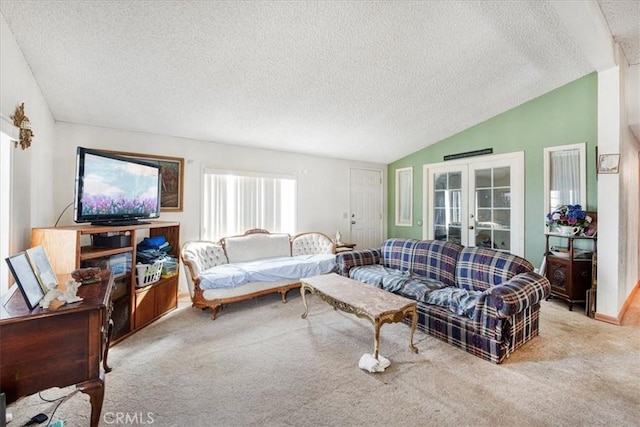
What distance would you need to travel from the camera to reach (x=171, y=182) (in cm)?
394

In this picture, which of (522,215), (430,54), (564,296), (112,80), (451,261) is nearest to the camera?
(112,80)

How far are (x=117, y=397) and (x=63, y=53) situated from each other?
2606 mm

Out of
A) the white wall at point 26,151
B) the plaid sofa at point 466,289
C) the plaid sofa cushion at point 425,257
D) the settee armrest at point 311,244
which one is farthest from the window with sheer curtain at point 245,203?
the plaid sofa cushion at point 425,257

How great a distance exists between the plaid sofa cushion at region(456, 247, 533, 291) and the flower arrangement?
119 centimetres

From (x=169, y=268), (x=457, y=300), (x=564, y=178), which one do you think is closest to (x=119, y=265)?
(x=169, y=268)

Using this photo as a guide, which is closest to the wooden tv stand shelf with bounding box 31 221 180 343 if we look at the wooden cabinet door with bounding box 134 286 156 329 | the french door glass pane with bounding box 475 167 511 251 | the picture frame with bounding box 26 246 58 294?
the wooden cabinet door with bounding box 134 286 156 329

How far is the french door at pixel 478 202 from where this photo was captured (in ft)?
14.4

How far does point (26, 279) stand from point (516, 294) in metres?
3.14

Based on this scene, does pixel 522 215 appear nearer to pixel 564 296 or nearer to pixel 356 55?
pixel 564 296

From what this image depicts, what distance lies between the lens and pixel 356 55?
111 inches

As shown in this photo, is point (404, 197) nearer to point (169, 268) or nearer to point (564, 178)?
point (564, 178)

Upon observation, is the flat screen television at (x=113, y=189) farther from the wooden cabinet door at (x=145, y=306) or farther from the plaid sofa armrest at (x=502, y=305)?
the plaid sofa armrest at (x=502, y=305)

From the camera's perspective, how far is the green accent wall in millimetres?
3688

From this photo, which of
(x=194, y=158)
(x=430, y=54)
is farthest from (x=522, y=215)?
(x=194, y=158)
